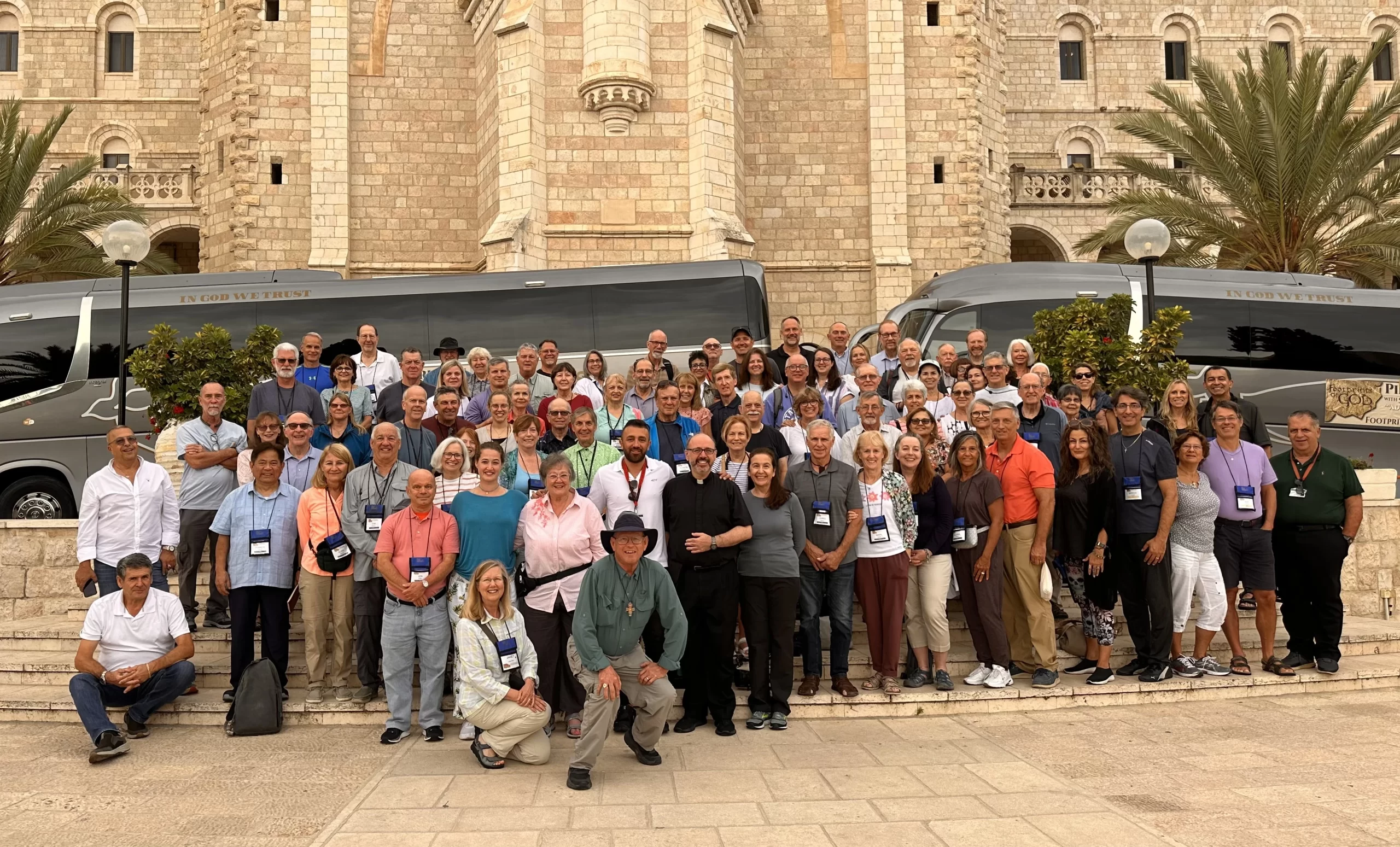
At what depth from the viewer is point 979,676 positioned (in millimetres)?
7336

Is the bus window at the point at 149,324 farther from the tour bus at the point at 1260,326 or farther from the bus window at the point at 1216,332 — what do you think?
the bus window at the point at 1216,332

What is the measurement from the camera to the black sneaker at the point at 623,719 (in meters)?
6.44

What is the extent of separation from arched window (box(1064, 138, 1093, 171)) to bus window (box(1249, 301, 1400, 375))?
21.9 metres

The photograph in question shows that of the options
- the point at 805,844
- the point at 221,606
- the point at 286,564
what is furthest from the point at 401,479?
the point at 805,844

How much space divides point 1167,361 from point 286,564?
27.1 ft

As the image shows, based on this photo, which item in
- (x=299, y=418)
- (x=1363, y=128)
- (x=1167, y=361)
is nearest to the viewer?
(x=299, y=418)

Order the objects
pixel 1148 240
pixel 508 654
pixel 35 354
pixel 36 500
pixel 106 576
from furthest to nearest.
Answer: pixel 35 354 < pixel 36 500 < pixel 1148 240 < pixel 106 576 < pixel 508 654

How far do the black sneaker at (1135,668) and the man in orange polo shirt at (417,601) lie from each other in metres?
4.79

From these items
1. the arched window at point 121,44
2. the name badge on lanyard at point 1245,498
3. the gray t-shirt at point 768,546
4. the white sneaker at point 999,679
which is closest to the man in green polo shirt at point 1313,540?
the name badge on lanyard at point 1245,498

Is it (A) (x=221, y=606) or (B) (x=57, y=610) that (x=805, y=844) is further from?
(B) (x=57, y=610)

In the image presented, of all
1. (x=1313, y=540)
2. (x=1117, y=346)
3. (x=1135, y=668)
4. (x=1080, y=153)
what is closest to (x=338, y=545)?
(x=1135, y=668)

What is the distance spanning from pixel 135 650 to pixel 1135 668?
22.1 feet

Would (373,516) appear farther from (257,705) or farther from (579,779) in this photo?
(579,779)

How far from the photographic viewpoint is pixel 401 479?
6.89 metres
